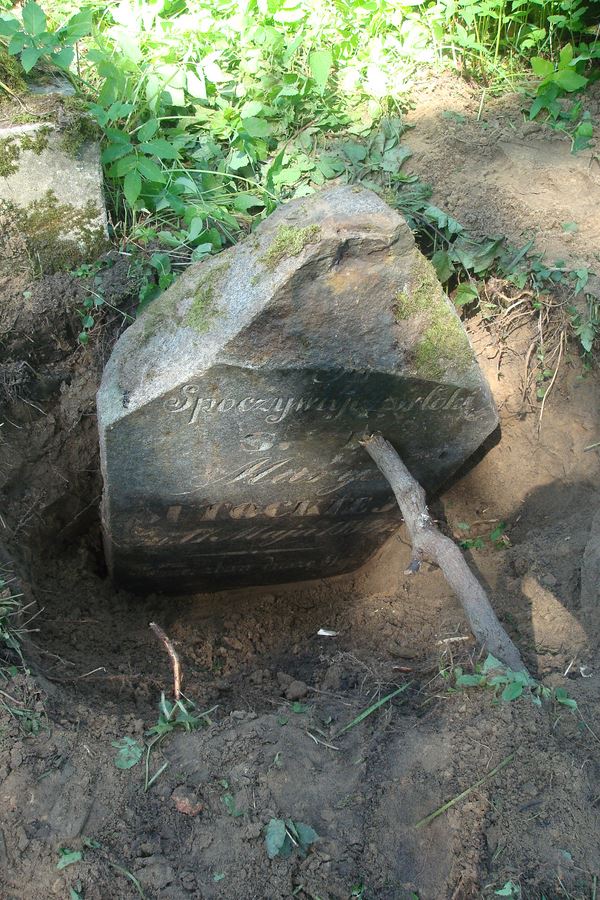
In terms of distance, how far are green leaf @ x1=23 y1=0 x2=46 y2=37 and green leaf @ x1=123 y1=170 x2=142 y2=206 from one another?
742mm

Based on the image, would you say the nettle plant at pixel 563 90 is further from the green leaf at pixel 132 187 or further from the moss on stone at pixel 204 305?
the moss on stone at pixel 204 305

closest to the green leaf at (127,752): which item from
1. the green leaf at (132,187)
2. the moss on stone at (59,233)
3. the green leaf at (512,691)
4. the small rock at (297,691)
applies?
the small rock at (297,691)

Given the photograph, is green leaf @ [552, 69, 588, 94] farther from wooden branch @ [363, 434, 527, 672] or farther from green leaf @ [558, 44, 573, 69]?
wooden branch @ [363, 434, 527, 672]

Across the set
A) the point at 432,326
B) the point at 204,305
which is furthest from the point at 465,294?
the point at 204,305

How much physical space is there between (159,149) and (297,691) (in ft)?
7.67

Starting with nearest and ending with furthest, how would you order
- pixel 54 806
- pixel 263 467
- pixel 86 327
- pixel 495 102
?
pixel 54 806
pixel 263 467
pixel 86 327
pixel 495 102

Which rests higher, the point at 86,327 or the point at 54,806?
the point at 86,327

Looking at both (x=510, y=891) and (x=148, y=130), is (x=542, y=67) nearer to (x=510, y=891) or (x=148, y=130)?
(x=148, y=130)

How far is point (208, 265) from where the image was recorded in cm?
260

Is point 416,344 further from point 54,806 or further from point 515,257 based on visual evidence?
point 54,806

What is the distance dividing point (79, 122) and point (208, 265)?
4.22ft

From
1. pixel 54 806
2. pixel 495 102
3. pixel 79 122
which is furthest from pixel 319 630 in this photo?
pixel 495 102

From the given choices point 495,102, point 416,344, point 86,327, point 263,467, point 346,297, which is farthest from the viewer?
point 495,102

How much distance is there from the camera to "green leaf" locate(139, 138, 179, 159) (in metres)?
3.43
